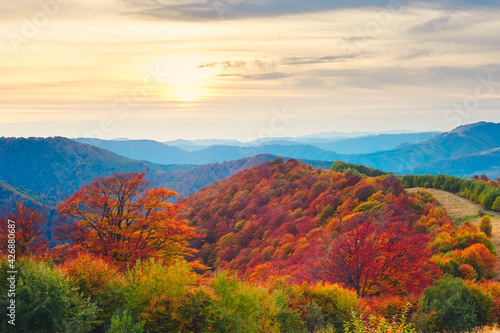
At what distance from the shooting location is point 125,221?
3841 cm

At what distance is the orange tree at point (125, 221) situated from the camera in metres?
34.0

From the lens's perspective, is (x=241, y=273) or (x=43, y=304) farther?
(x=241, y=273)

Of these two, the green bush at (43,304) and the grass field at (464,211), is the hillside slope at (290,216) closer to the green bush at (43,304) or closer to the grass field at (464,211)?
the grass field at (464,211)

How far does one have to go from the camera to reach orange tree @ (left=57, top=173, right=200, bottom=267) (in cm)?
3403

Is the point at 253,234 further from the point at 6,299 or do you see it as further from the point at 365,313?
the point at 6,299

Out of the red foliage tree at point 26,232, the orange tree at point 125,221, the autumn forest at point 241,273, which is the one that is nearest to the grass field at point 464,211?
the autumn forest at point 241,273

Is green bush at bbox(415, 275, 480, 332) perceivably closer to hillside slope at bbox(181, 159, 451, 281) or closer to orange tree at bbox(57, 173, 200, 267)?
hillside slope at bbox(181, 159, 451, 281)

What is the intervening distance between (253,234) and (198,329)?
56314 mm

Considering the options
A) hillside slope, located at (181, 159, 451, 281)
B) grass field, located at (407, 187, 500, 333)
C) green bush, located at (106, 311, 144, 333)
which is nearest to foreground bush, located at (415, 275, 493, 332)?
hillside slope, located at (181, 159, 451, 281)

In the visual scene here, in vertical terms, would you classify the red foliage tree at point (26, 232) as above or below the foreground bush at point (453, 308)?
above

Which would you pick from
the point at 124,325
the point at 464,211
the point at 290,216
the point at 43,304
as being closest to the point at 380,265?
the point at 124,325

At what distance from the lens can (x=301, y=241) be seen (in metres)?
57.9

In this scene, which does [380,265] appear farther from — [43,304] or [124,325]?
[43,304]

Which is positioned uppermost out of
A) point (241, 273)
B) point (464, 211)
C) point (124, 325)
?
point (464, 211)
